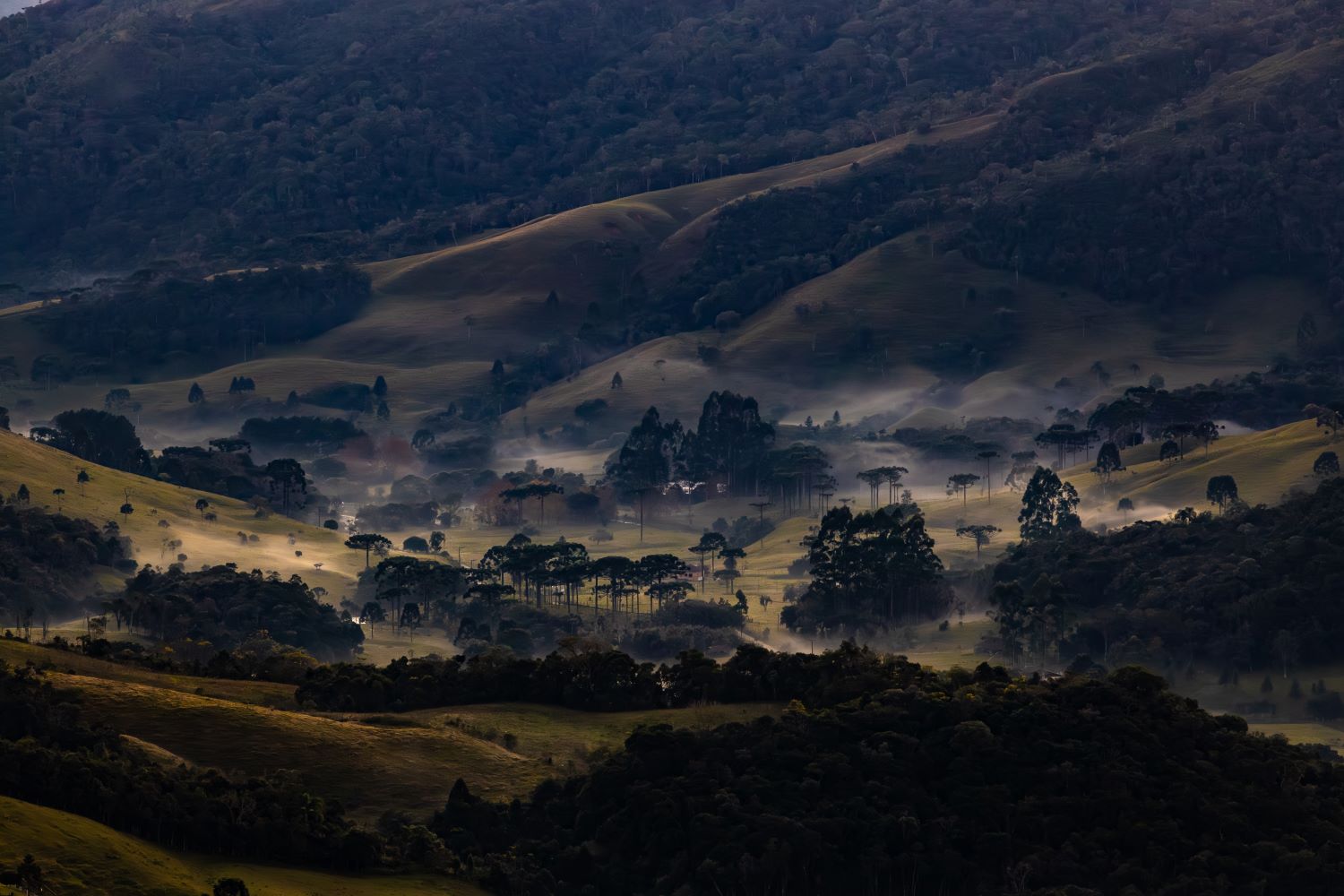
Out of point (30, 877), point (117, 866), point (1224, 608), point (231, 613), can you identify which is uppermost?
point (231, 613)

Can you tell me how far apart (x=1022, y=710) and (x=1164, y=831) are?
13.6 meters

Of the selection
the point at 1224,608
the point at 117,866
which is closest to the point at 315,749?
the point at 117,866

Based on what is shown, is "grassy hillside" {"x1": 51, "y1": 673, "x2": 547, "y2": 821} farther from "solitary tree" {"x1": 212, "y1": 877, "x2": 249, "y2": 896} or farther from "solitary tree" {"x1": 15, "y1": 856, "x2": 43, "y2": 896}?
"solitary tree" {"x1": 15, "y1": 856, "x2": 43, "y2": 896}

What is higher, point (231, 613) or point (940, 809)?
point (231, 613)

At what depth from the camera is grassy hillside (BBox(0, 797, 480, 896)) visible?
255 feet

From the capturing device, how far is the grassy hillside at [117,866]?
7775 cm

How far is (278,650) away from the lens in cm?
15700

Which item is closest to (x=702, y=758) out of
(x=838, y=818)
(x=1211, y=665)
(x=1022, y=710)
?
(x=838, y=818)

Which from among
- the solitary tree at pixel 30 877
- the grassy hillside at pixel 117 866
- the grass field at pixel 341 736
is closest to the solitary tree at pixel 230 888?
the grassy hillside at pixel 117 866

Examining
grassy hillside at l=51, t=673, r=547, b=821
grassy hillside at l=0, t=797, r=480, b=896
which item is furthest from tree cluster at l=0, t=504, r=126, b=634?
grassy hillside at l=0, t=797, r=480, b=896

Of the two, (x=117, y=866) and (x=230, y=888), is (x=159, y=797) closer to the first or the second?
(x=117, y=866)

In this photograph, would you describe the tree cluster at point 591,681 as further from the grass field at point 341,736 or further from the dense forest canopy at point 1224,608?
the dense forest canopy at point 1224,608

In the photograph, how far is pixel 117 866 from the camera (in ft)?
263

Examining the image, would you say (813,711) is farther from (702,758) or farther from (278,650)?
(278,650)
